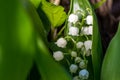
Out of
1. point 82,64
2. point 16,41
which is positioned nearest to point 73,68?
point 82,64

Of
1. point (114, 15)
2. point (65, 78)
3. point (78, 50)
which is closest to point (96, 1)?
point (114, 15)

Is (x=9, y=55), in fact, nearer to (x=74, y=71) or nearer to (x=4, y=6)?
(x=4, y=6)

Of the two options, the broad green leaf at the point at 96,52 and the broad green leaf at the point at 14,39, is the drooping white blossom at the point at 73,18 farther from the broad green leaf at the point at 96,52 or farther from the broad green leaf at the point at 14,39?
the broad green leaf at the point at 14,39

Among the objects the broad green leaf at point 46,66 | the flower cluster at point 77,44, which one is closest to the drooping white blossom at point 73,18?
the flower cluster at point 77,44

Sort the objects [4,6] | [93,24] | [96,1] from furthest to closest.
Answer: [96,1] → [93,24] → [4,6]

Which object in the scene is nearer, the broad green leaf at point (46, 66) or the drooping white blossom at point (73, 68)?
the broad green leaf at point (46, 66)

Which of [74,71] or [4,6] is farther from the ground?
[4,6]
